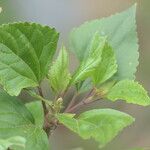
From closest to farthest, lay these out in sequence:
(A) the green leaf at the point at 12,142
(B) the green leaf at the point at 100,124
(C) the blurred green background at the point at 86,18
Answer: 1. (A) the green leaf at the point at 12,142
2. (B) the green leaf at the point at 100,124
3. (C) the blurred green background at the point at 86,18

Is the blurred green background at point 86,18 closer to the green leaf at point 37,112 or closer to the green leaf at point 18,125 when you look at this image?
the green leaf at point 37,112

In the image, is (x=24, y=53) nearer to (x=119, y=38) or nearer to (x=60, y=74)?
(x=60, y=74)

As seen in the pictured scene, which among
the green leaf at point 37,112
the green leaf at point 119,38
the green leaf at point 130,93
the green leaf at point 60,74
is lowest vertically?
the green leaf at point 37,112

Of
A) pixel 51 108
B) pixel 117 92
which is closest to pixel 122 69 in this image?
pixel 117 92

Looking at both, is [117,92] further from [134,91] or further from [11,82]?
[11,82]

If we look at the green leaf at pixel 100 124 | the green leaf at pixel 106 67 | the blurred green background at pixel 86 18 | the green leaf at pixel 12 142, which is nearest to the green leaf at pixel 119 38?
the green leaf at pixel 106 67

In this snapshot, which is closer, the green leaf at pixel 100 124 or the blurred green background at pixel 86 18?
the green leaf at pixel 100 124

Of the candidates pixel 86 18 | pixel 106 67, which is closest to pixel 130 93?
pixel 106 67

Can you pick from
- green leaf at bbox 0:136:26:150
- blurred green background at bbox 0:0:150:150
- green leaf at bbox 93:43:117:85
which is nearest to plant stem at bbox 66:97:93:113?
green leaf at bbox 93:43:117:85
